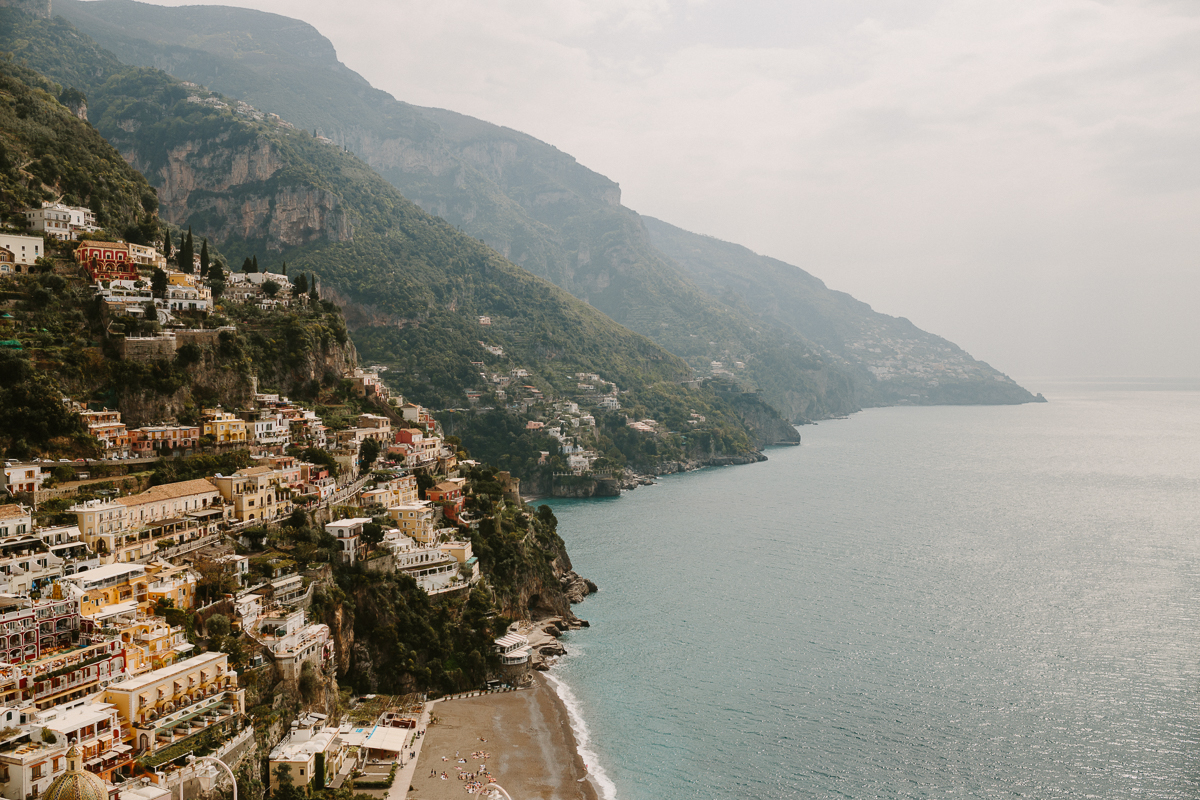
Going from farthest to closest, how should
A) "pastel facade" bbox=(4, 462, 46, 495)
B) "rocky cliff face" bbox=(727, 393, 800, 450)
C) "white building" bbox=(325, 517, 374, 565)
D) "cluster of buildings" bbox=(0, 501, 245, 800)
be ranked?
1. "rocky cliff face" bbox=(727, 393, 800, 450)
2. "white building" bbox=(325, 517, 374, 565)
3. "pastel facade" bbox=(4, 462, 46, 495)
4. "cluster of buildings" bbox=(0, 501, 245, 800)

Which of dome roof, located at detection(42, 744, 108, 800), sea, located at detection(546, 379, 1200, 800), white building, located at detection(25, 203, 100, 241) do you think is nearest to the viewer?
dome roof, located at detection(42, 744, 108, 800)

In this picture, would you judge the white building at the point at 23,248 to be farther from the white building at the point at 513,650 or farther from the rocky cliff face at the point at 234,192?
the rocky cliff face at the point at 234,192

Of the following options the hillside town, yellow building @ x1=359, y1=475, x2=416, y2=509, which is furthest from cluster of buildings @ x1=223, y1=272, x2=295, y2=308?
yellow building @ x1=359, y1=475, x2=416, y2=509

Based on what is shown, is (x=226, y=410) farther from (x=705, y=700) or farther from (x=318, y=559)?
(x=705, y=700)

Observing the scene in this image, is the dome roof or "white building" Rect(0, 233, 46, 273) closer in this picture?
the dome roof

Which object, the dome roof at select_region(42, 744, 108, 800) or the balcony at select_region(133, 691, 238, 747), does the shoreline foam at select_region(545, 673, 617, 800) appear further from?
the dome roof at select_region(42, 744, 108, 800)

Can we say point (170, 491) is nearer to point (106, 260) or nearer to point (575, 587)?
point (106, 260)

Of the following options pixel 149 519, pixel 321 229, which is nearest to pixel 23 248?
pixel 149 519

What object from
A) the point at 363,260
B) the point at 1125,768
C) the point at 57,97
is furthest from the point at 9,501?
the point at 363,260
